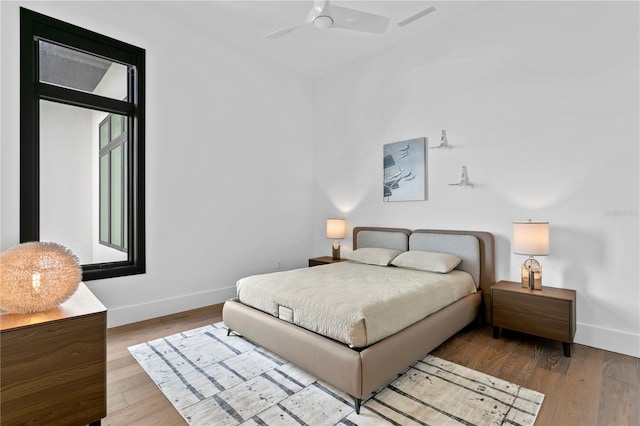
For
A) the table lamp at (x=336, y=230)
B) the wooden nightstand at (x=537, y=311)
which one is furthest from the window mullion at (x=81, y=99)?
the wooden nightstand at (x=537, y=311)

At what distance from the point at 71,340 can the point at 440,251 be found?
326cm

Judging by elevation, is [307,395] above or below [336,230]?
below

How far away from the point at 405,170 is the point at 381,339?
248cm

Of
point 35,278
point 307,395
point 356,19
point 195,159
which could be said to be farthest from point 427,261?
point 35,278

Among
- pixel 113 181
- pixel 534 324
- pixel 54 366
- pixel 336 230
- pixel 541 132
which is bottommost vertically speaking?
pixel 534 324

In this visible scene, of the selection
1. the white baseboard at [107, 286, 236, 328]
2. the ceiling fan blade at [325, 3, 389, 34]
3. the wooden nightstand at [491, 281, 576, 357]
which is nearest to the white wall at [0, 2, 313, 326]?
the white baseboard at [107, 286, 236, 328]

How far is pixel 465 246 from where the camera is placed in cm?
334

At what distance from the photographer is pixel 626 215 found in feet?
8.48

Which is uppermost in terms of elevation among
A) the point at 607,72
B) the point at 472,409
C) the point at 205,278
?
the point at 607,72

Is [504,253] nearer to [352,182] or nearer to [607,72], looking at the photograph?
[607,72]

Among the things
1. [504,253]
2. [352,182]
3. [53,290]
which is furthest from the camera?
[352,182]

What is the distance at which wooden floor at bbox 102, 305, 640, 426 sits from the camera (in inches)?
71.0

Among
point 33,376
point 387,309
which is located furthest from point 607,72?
point 33,376

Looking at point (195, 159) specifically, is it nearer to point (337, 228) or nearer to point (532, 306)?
point (337, 228)
